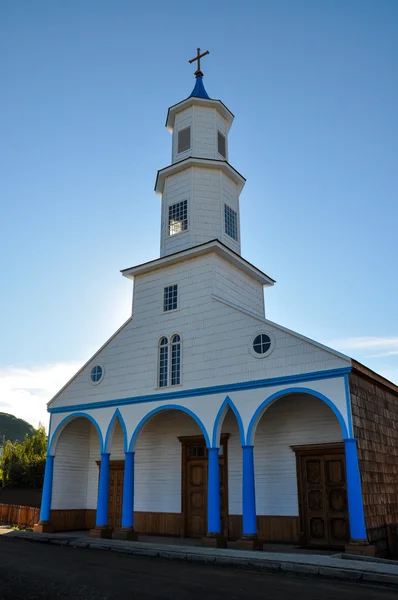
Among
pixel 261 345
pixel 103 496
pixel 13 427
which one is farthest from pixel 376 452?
pixel 13 427

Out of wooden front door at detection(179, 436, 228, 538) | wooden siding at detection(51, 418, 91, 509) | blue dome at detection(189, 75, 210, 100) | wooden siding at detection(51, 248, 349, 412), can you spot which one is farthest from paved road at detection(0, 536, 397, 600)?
blue dome at detection(189, 75, 210, 100)

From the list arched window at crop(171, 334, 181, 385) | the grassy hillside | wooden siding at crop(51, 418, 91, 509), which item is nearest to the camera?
arched window at crop(171, 334, 181, 385)

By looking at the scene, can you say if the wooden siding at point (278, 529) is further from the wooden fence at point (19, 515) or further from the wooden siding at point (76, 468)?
the wooden fence at point (19, 515)

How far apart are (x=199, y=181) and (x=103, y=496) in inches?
497

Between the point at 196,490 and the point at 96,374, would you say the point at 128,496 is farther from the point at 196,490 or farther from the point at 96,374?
the point at 96,374

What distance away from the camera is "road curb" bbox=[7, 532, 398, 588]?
1011cm

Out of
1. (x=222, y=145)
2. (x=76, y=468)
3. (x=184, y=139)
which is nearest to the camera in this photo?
(x=76, y=468)

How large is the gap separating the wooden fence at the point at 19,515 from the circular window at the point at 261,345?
39.5 feet

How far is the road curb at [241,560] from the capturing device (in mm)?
10109

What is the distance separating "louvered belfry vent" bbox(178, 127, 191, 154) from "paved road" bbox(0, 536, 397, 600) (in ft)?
52.7

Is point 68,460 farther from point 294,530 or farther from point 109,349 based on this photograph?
point 294,530

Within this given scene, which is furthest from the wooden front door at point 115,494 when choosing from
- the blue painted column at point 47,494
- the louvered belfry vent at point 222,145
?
the louvered belfry vent at point 222,145

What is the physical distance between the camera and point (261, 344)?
51.8 feet

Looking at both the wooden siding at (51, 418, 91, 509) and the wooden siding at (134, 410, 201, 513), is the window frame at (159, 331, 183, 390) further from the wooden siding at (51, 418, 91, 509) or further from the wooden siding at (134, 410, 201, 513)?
the wooden siding at (51, 418, 91, 509)
